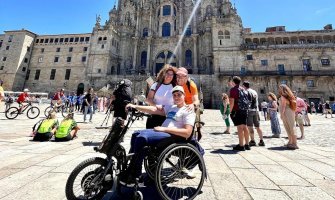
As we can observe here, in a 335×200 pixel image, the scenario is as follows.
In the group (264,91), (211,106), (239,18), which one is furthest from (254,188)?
(239,18)

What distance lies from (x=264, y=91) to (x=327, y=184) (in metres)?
31.5

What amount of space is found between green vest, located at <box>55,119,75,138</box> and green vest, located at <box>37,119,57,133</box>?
0.90 feet

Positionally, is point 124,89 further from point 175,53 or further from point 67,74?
point 67,74

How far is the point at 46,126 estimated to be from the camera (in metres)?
5.92

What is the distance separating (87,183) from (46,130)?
4.77 meters

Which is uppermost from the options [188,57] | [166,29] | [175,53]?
[166,29]

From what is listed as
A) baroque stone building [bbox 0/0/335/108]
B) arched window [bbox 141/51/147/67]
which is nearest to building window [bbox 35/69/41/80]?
baroque stone building [bbox 0/0/335/108]

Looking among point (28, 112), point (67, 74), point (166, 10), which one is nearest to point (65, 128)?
point (28, 112)

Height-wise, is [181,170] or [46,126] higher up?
[46,126]

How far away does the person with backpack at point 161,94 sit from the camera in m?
3.12

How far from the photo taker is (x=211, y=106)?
30297mm

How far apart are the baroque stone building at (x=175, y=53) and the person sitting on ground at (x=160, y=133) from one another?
28.7 metres

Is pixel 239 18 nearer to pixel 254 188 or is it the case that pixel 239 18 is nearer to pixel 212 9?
pixel 212 9

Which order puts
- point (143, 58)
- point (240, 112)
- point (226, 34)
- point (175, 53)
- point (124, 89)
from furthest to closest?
point (143, 58) → point (175, 53) → point (226, 34) → point (240, 112) → point (124, 89)
